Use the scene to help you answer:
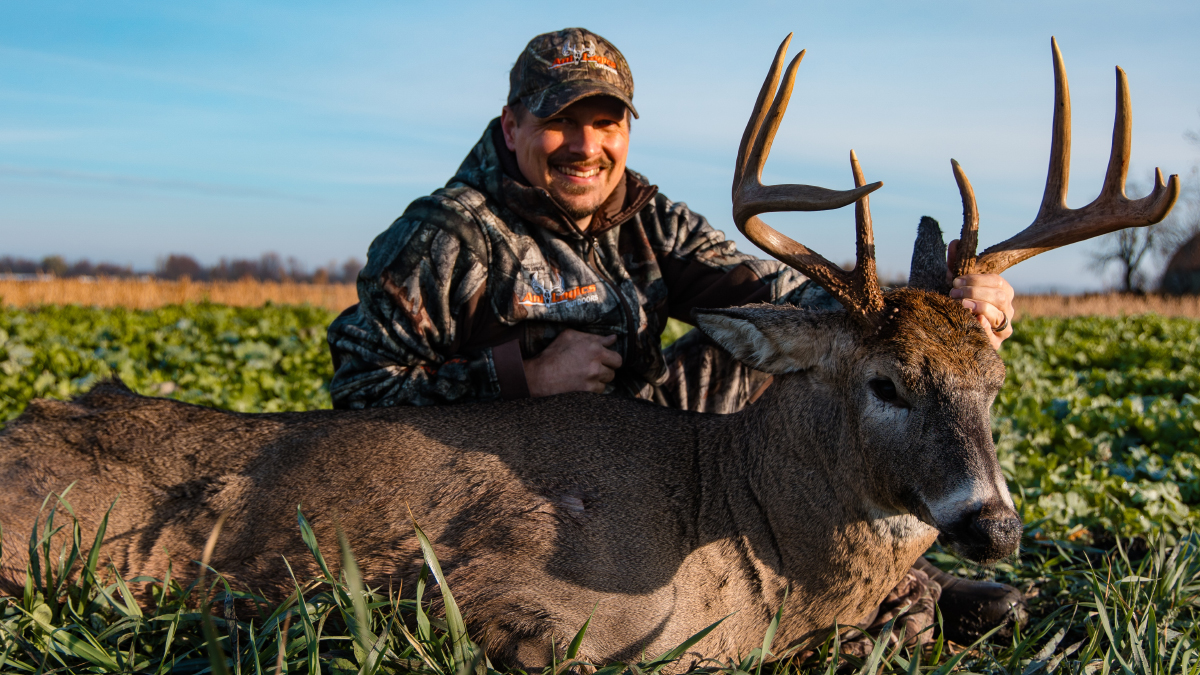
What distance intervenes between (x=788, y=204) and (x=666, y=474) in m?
1.08

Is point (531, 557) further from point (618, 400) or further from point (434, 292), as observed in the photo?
point (434, 292)

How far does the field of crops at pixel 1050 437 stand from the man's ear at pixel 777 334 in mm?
1040

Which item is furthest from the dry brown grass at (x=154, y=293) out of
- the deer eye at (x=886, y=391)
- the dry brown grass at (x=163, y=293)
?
the deer eye at (x=886, y=391)

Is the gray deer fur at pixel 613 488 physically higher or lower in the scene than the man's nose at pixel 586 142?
lower

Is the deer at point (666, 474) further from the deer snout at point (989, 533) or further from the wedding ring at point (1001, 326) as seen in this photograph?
the wedding ring at point (1001, 326)

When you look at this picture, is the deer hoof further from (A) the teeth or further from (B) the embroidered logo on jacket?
(A) the teeth

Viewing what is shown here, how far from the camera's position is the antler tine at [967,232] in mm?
3090

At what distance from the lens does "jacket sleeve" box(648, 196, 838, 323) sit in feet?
15.4

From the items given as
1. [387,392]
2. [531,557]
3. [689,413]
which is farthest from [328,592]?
[689,413]

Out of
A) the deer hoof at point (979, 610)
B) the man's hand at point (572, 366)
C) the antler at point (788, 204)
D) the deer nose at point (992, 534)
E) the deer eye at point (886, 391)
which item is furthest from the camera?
the man's hand at point (572, 366)

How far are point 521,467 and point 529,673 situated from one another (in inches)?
30.2

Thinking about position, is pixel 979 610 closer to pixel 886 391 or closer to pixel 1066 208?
pixel 886 391

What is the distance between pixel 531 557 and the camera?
9.35ft

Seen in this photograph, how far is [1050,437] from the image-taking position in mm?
6238
